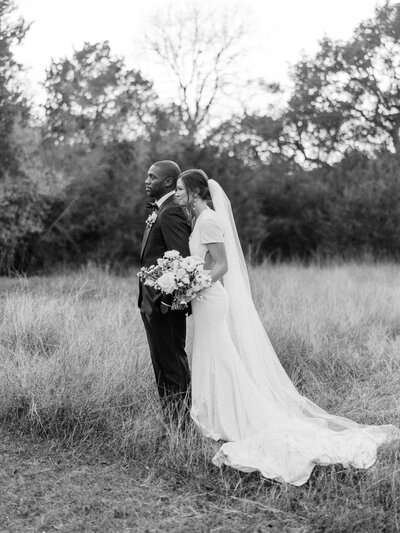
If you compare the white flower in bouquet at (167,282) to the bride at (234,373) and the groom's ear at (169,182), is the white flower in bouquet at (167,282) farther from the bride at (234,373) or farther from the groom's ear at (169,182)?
the groom's ear at (169,182)

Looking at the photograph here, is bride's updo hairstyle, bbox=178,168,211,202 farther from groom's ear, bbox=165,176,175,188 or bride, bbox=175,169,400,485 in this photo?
groom's ear, bbox=165,176,175,188

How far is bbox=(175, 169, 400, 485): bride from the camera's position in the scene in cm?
463

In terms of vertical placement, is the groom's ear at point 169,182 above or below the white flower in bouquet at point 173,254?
above

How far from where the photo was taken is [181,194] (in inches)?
192

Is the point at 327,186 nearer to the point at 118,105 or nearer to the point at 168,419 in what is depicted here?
the point at 118,105

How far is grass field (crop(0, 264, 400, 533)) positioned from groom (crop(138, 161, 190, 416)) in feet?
0.86

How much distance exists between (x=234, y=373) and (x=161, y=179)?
1451mm

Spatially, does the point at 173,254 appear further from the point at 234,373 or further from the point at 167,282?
the point at 234,373

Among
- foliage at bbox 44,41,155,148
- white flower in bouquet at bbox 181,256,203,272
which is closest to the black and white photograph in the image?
white flower in bouquet at bbox 181,256,203,272

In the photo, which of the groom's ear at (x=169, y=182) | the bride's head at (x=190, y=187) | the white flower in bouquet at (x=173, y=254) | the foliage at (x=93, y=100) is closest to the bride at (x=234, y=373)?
the bride's head at (x=190, y=187)

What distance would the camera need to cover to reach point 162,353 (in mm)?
4977

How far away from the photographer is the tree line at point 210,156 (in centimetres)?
1455

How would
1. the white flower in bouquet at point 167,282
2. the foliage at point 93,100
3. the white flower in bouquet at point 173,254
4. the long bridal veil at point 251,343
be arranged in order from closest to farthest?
the white flower in bouquet at point 167,282 < the white flower in bouquet at point 173,254 < the long bridal veil at point 251,343 < the foliage at point 93,100

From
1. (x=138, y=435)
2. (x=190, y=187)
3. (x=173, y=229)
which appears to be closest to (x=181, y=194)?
(x=190, y=187)
